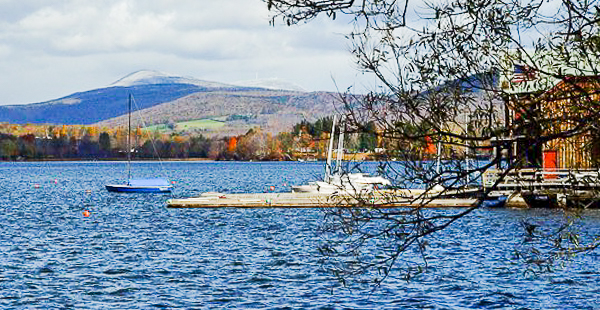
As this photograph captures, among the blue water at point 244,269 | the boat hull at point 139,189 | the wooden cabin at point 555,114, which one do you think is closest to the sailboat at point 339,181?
the blue water at point 244,269

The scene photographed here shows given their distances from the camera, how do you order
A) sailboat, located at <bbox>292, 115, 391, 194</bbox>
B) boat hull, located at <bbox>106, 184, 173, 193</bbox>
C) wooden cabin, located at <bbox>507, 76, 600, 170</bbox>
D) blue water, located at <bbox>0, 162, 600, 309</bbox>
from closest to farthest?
wooden cabin, located at <bbox>507, 76, 600, 170</bbox> → sailboat, located at <bbox>292, 115, 391, 194</bbox> → blue water, located at <bbox>0, 162, 600, 309</bbox> → boat hull, located at <bbox>106, 184, 173, 193</bbox>

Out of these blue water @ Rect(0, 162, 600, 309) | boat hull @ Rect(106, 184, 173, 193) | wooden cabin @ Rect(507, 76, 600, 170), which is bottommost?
blue water @ Rect(0, 162, 600, 309)

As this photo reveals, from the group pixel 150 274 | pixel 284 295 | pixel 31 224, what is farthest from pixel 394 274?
pixel 31 224

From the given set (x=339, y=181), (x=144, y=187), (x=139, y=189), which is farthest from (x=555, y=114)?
(x=139, y=189)

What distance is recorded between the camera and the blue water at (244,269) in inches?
883

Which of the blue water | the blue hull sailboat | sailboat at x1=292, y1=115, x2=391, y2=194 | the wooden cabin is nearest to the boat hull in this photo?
the blue hull sailboat

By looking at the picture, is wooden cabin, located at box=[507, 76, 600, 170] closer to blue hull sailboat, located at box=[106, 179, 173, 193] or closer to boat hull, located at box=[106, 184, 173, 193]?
boat hull, located at box=[106, 184, 173, 193]

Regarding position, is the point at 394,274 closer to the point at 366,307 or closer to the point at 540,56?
the point at 366,307

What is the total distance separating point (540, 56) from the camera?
12.1 metres

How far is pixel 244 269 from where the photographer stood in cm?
2805

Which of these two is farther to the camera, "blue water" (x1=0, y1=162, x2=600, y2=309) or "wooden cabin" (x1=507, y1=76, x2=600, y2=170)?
"blue water" (x1=0, y1=162, x2=600, y2=309)

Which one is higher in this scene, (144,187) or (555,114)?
(555,114)

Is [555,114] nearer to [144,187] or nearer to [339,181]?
[339,181]

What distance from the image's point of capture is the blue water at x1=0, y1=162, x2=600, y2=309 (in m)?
22.4
